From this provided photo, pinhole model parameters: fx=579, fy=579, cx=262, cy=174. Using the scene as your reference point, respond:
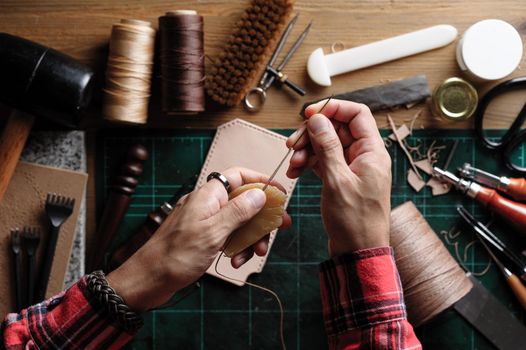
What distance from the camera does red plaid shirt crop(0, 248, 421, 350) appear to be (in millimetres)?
965

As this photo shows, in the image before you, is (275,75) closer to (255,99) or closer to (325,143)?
(255,99)

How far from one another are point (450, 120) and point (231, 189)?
0.62m

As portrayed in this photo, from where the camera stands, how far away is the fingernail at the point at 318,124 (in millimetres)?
1041

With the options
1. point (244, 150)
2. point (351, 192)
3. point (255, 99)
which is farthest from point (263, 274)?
point (351, 192)

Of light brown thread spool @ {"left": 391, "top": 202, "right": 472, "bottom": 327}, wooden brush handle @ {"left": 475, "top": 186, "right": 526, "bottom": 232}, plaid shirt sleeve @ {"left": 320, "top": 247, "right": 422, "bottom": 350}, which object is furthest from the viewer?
wooden brush handle @ {"left": 475, "top": 186, "right": 526, "bottom": 232}

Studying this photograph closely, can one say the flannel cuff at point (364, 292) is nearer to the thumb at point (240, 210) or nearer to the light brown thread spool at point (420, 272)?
the thumb at point (240, 210)

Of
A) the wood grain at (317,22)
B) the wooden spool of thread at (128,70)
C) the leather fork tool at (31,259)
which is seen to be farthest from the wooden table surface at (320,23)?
the leather fork tool at (31,259)

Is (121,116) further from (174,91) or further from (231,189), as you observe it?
(231,189)

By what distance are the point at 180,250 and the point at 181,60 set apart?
21.1 inches

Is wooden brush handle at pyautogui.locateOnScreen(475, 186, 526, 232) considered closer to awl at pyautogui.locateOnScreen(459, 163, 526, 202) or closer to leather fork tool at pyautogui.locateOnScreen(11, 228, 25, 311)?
awl at pyautogui.locateOnScreen(459, 163, 526, 202)

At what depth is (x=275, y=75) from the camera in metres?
1.45

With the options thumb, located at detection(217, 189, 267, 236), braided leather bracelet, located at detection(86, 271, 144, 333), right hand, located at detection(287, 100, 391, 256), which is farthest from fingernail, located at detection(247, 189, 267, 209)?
braided leather bracelet, located at detection(86, 271, 144, 333)

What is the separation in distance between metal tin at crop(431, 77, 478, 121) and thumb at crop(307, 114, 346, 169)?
1.64 feet

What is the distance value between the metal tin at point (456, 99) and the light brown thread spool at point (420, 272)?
0.95 ft
